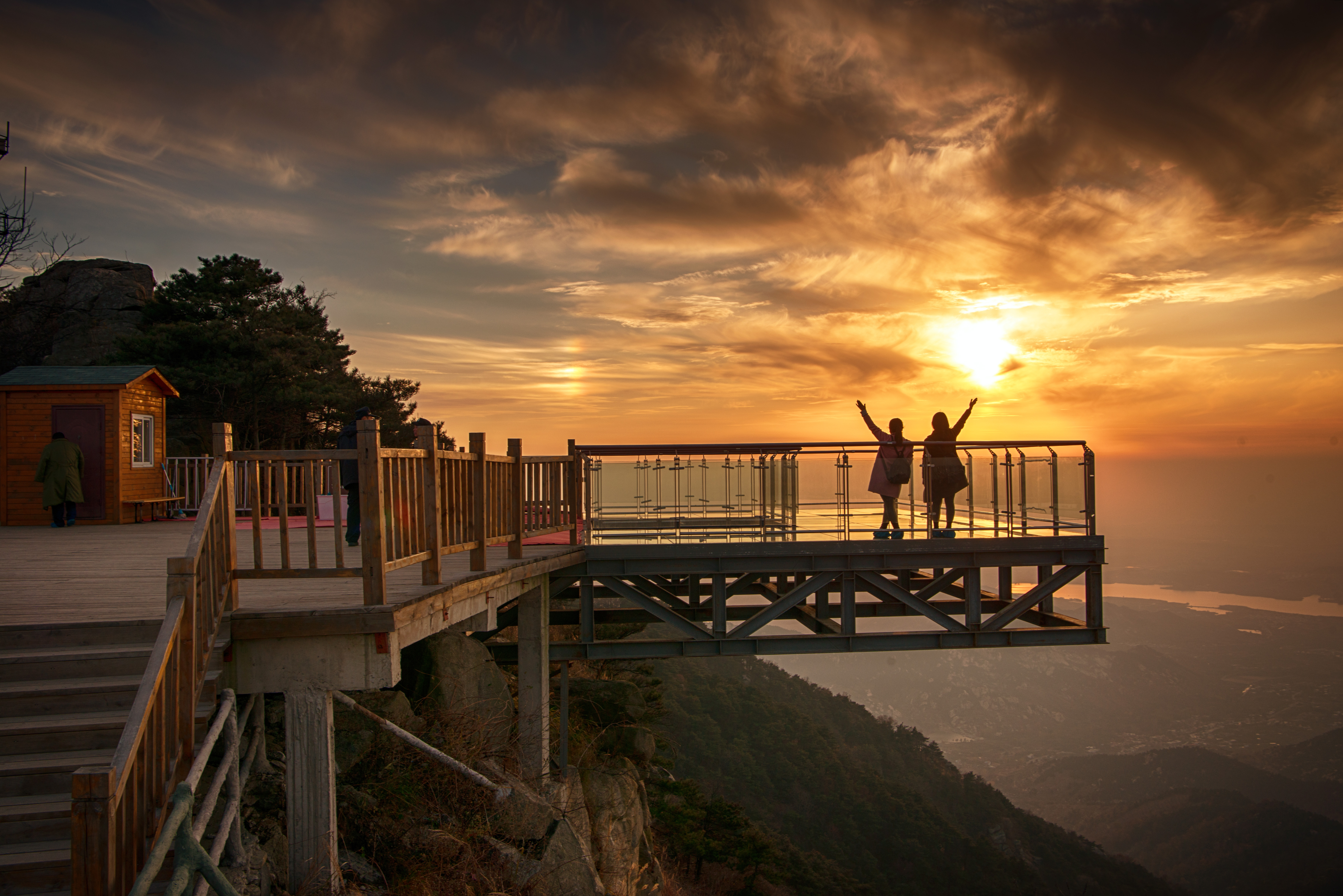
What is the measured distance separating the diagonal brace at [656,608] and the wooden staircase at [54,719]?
6.19 meters

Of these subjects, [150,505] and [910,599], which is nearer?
[910,599]

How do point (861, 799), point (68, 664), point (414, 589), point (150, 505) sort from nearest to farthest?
1. point (68, 664)
2. point (414, 589)
3. point (150, 505)
4. point (861, 799)

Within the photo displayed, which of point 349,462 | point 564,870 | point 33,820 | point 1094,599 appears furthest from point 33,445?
point 1094,599

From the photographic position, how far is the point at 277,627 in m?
5.04

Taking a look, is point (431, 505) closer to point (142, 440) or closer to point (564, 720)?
point (564, 720)

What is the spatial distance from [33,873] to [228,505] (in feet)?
7.39

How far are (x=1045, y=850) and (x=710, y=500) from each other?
283 ft

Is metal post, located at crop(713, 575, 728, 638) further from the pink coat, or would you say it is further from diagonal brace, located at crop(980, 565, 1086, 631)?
diagonal brace, located at crop(980, 565, 1086, 631)

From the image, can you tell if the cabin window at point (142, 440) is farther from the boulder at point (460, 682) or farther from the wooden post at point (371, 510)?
the wooden post at point (371, 510)

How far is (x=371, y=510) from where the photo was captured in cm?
519

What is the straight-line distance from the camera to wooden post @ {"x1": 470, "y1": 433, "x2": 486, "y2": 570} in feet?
24.4

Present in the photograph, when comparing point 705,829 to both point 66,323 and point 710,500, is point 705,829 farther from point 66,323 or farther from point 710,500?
point 66,323

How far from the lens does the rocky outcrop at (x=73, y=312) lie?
38.4 m

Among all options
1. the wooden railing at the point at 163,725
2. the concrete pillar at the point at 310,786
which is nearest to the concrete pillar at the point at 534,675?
the concrete pillar at the point at 310,786
